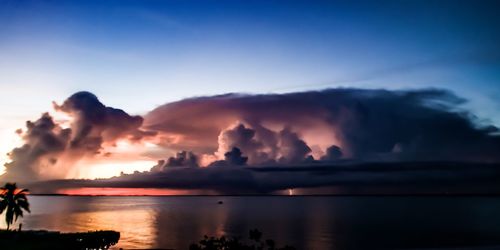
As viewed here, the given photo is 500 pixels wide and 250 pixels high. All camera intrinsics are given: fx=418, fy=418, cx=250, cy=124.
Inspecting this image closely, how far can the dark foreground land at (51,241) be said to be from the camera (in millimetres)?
76375

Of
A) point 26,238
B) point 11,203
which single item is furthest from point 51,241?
point 11,203

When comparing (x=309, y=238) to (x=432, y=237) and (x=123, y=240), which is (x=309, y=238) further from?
(x=123, y=240)

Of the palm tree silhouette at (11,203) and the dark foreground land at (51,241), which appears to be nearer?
the dark foreground land at (51,241)

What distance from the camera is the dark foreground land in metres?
76.4

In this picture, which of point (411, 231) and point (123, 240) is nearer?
point (123, 240)

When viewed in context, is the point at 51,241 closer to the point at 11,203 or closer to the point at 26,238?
the point at 26,238

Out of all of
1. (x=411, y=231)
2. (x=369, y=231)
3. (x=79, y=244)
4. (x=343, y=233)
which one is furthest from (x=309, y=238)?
(x=79, y=244)

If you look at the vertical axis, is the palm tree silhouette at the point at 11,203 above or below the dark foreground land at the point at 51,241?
above

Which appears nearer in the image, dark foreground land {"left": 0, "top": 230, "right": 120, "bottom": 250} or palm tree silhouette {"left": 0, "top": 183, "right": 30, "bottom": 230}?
dark foreground land {"left": 0, "top": 230, "right": 120, "bottom": 250}

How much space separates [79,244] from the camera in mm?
87000

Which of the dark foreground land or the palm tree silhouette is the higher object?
the palm tree silhouette

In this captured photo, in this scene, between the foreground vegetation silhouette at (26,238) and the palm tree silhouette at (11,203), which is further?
the palm tree silhouette at (11,203)

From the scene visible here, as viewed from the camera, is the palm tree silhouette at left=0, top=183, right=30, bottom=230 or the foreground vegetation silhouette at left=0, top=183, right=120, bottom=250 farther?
the palm tree silhouette at left=0, top=183, right=30, bottom=230

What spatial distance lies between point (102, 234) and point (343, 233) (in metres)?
80.1
